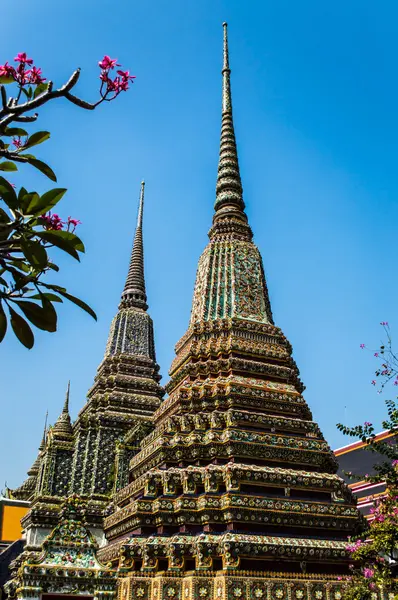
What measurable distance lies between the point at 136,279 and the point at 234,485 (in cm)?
1790

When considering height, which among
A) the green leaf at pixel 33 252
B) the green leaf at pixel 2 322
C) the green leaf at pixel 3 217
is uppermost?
the green leaf at pixel 3 217

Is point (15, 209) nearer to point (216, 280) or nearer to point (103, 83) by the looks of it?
point (103, 83)

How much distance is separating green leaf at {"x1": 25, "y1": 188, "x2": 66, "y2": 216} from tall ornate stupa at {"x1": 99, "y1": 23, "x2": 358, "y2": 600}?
327 inches

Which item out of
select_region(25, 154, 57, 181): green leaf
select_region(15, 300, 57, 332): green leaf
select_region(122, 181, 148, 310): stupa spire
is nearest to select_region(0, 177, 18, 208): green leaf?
select_region(25, 154, 57, 181): green leaf

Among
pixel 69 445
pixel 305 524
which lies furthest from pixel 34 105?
pixel 69 445

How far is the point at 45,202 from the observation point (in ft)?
10.8

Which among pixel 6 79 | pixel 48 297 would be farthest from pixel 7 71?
pixel 48 297

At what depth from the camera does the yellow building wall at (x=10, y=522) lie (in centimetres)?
2584

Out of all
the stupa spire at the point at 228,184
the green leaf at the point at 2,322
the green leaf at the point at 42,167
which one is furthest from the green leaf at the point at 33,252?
the stupa spire at the point at 228,184

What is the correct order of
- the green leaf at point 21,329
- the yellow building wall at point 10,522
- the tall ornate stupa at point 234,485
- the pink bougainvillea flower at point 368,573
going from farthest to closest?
the yellow building wall at point 10,522, the tall ornate stupa at point 234,485, the pink bougainvillea flower at point 368,573, the green leaf at point 21,329

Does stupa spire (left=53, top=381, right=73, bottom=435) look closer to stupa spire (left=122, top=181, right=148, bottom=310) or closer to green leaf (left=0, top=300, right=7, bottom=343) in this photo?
stupa spire (left=122, top=181, right=148, bottom=310)

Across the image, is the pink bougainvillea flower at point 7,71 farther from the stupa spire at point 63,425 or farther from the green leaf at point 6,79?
the stupa spire at point 63,425

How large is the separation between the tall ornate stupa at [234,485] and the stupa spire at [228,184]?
2740 millimetres

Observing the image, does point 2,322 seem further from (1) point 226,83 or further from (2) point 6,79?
(1) point 226,83
